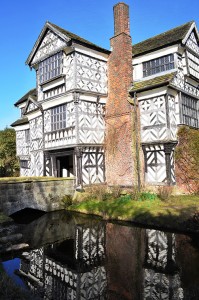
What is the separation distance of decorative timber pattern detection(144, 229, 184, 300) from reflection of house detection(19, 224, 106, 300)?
118 centimetres

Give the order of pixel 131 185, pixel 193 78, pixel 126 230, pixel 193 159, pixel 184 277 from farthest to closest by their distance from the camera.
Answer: pixel 193 78
pixel 131 185
pixel 193 159
pixel 126 230
pixel 184 277

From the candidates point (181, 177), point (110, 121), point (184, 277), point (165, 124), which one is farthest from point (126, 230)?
point (110, 121)

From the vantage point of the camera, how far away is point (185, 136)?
52.0 ft

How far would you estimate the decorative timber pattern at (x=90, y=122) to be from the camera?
672 inches

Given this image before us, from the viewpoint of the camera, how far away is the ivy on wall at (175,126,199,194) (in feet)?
50.5

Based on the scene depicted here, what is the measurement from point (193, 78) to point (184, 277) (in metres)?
14.4

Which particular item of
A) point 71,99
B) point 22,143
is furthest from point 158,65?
point 22,143

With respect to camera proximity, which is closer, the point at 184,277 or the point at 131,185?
the point at 184,277

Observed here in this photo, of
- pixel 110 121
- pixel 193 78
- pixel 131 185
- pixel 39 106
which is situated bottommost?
pixel 131 185

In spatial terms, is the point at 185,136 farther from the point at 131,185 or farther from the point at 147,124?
the point at 131,185

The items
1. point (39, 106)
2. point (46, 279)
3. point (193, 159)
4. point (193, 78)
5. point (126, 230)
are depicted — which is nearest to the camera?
point (46, 279)

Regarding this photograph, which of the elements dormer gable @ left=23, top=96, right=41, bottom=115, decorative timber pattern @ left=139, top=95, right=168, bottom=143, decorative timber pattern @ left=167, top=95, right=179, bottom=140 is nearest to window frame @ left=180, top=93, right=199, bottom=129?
decorative timber pattern @ left=167, top=95, right=179, bottom=140

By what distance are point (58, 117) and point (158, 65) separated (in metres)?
7.80

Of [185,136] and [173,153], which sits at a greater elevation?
[185,136]
